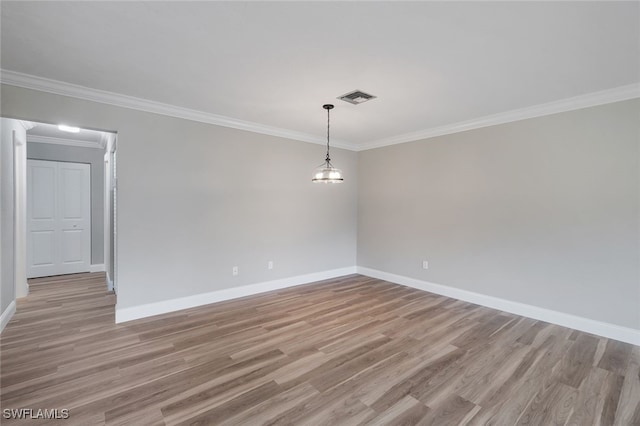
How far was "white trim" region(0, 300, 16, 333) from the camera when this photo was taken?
10.8 ft

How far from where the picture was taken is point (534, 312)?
3.70 metres

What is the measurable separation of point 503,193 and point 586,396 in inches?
97.7

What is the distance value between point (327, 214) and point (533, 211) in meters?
3.21

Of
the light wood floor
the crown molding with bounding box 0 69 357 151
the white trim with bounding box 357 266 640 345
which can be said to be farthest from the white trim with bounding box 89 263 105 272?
the white trim with bounding box 357 266 640 345

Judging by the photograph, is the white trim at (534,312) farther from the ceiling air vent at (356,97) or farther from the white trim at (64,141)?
the white trim at (64,141)

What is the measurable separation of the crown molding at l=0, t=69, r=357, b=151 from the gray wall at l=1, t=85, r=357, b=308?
70 mm

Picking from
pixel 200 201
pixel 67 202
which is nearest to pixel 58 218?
pixel 67 202

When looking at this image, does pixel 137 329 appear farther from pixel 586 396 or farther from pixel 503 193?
pixel 503 193

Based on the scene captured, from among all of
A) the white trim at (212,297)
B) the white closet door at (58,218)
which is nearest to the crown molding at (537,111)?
the white trim at (212,297)

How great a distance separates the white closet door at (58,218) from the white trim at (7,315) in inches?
95.8

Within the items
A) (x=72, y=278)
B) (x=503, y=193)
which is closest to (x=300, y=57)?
(x=503, y=193)

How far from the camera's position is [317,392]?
7.23 feet

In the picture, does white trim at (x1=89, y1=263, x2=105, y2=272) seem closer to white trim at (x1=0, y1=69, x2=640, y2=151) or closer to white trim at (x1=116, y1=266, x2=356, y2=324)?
white trim at (x1=116, y1=266, x2=356, y2=324)

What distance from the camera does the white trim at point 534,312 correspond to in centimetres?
311
